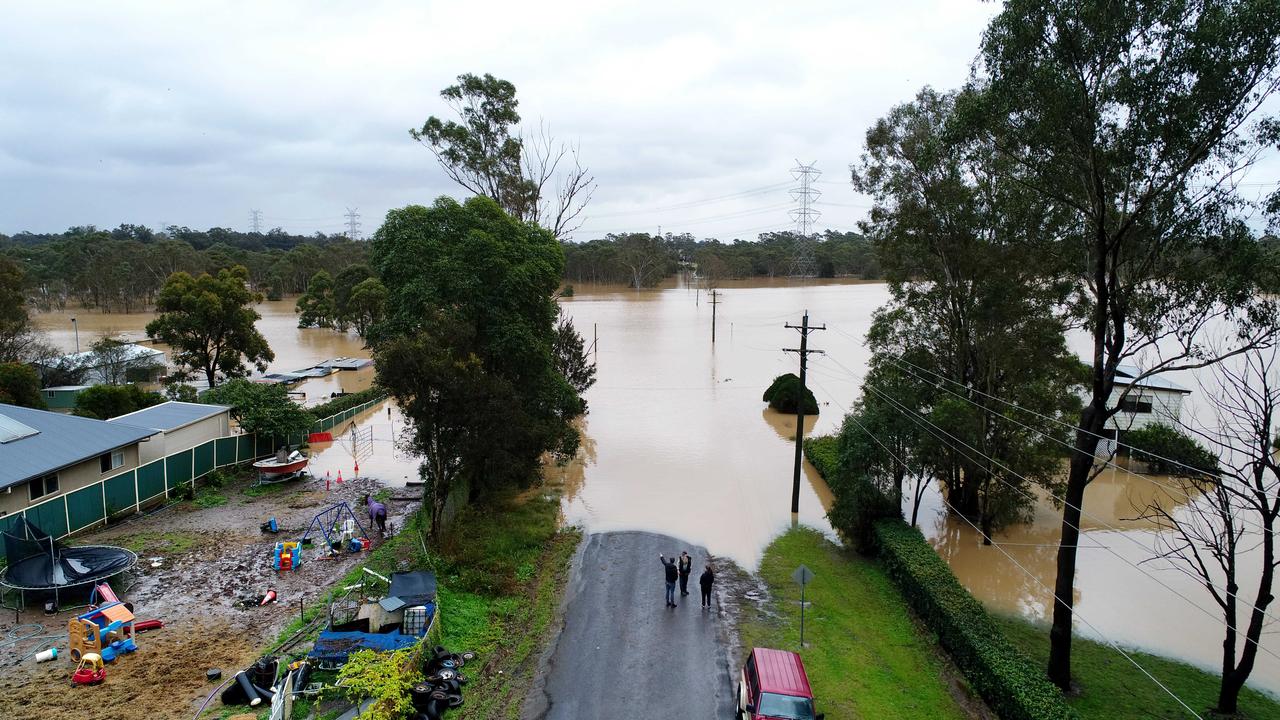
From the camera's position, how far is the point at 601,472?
96.5 feet

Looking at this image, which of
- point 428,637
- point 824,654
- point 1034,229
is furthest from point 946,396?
point 428,637

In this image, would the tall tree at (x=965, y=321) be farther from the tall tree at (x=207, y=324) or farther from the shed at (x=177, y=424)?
the tall tree at (x=207, y=324)

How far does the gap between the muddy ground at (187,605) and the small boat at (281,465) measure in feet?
3.29

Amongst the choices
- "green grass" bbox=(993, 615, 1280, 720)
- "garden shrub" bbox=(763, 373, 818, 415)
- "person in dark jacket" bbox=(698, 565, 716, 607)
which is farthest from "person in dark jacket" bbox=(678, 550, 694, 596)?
"garden shrub" bbox=(763, 373, 818, 415)

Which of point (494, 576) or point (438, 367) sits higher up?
point (438, 367)

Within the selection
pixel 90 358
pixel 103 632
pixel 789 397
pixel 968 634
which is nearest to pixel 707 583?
pixel 968 634

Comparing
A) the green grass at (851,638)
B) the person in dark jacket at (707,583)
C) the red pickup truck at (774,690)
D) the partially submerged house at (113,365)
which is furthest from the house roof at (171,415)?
the red pickup truck at (774,690)

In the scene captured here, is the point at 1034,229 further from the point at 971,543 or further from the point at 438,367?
the point at 438,367

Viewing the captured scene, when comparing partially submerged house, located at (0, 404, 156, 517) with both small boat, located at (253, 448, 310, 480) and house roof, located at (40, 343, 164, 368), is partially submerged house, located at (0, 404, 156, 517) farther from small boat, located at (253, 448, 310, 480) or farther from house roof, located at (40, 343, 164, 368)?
house roof, located at (40, 343, 164, 368)

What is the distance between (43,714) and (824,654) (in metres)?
13.5

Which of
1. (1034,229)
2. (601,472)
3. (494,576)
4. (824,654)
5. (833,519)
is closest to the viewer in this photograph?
(824,654)

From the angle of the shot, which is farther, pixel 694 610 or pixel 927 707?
pixel 694 610

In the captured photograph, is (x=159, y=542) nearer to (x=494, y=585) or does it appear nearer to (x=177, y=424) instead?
(x=177, y=424)

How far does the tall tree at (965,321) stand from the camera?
20391 millimetres
